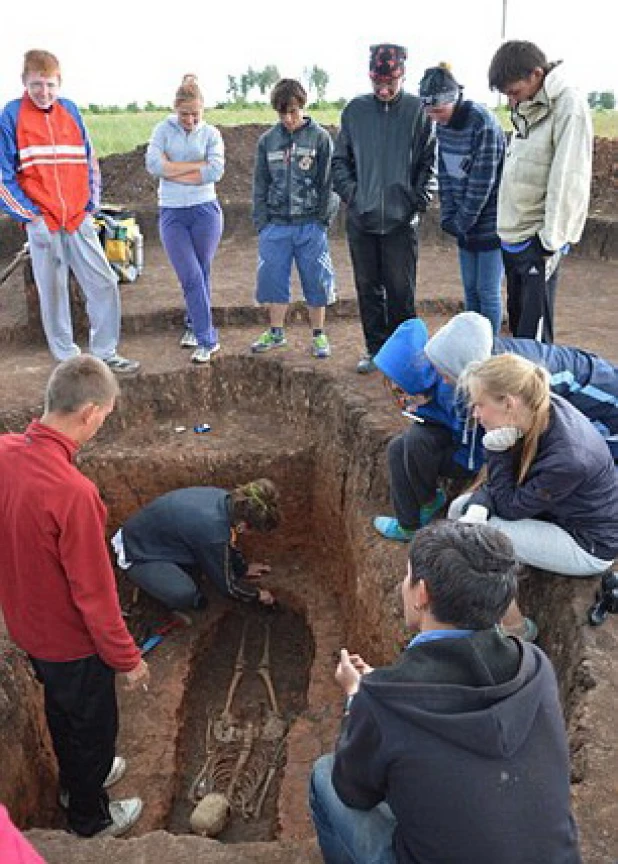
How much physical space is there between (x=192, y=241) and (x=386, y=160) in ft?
6.55

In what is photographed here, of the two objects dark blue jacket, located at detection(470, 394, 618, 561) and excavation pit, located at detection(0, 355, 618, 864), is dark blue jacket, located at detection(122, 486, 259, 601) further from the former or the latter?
dark blue jacket, located at detection(470, 394, 618, 561)

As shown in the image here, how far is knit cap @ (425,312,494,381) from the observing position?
3.97 m

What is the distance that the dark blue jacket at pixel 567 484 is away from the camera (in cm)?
348

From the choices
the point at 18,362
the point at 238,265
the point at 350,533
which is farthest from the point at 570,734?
the point at 238,265

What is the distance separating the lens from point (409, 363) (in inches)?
170

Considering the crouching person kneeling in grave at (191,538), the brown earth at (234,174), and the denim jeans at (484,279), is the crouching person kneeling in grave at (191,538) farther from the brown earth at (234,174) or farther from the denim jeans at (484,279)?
the brown earth at (234,174)

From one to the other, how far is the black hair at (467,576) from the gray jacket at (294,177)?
4.45 m

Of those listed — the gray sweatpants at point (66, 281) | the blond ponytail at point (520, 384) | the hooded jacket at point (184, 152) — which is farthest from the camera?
the hooded jacket at point (184, 152)

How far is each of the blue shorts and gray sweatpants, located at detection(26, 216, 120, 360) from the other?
1.29 metres

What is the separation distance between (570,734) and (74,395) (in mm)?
2479

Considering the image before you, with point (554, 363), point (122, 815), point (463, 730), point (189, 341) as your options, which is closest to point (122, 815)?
point (122, 815)

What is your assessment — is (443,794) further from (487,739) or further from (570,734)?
(570,734)

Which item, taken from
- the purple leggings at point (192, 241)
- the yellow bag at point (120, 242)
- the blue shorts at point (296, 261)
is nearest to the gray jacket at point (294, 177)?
the blue shorts at point (296, 261)

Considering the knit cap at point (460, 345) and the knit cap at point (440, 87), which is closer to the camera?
the knit cap at point (460, 345)
